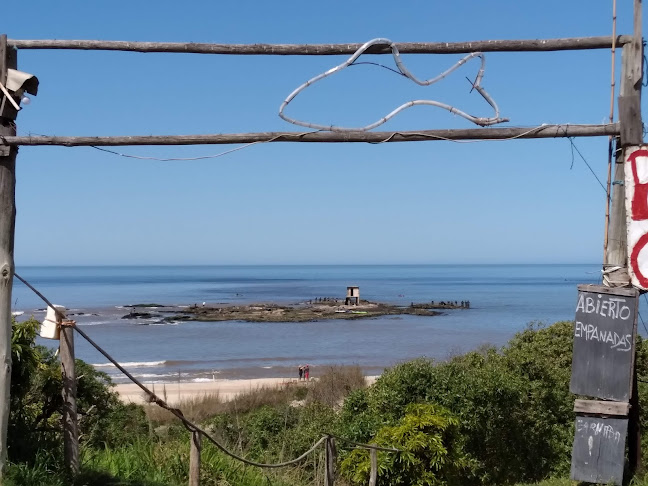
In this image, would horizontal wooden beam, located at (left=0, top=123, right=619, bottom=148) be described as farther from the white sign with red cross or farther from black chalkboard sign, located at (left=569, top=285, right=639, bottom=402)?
black chalkboard sign, located at (left=569, top=285, right=639, bottom=402)

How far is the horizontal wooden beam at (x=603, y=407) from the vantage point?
17.6ft

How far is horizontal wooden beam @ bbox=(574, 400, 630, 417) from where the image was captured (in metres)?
5.38

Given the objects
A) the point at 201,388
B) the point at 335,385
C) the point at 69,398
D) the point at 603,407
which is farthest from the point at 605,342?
the point at 201,388

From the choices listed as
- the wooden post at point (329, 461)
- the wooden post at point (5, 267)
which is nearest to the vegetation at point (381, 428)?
the wooden post at point (5, 267)

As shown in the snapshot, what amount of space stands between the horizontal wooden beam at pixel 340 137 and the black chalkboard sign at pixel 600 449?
223 centimetres

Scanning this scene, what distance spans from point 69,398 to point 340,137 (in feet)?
9.58

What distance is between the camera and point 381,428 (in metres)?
8.48

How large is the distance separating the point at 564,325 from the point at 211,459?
976 cm

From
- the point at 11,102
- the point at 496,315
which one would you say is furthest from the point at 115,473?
the point at 496,315

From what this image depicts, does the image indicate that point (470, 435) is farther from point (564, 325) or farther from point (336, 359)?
point (336, 359)

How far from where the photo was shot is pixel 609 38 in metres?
5.10

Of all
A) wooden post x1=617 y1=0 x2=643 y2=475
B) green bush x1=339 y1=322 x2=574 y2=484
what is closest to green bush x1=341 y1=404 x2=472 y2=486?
green bush x1=339 y1=322 x2=574 y2=484

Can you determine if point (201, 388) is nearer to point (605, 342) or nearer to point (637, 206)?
point (605, 342)

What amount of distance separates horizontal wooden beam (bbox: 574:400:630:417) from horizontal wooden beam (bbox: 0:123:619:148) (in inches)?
80.7
